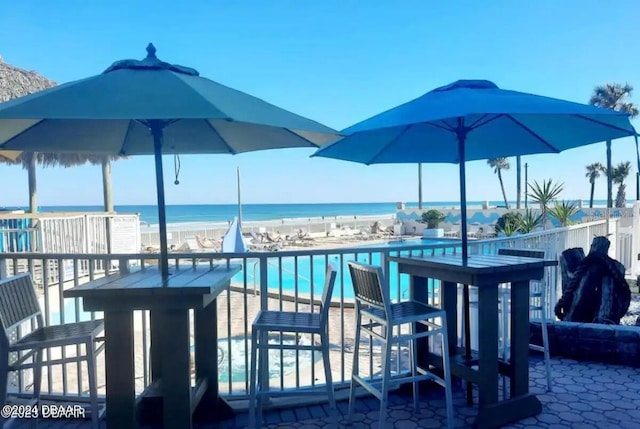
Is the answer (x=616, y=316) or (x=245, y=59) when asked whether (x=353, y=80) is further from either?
(x=616, y=316)

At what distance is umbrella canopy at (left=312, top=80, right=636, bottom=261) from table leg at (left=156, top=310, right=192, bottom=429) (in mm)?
1429

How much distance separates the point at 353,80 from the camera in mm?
20562

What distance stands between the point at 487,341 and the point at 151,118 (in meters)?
2.22

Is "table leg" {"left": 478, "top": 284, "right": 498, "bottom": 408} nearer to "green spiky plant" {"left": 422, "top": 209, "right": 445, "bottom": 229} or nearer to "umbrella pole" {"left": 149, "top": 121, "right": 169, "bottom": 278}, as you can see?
"umbrella pole" {"left": 149, "top": 121, "right": 169, "bottom": 278}

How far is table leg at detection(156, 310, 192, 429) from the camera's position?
2182 millimetres

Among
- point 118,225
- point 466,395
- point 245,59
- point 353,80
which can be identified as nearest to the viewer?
point 466,395

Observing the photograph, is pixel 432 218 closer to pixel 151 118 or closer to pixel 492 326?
pixel 492 326

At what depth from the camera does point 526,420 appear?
2.65 m

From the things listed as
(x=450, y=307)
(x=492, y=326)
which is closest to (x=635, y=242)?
(x=450, y=307)

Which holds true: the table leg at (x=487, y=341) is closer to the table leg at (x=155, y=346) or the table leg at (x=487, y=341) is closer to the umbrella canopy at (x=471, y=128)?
the umbrella canopy at (x=471, y=128)

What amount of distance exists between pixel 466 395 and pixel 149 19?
10038 millimetres

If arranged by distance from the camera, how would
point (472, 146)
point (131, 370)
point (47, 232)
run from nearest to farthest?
point (131, 370), point (472, 146), point (47, 232)

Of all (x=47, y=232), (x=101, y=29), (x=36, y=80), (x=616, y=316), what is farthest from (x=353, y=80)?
(x=616, y=316)

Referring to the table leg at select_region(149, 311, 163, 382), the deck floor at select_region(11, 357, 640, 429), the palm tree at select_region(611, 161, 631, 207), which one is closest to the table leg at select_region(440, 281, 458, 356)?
the deck floor at select_region(11, 357, 640, 429)
